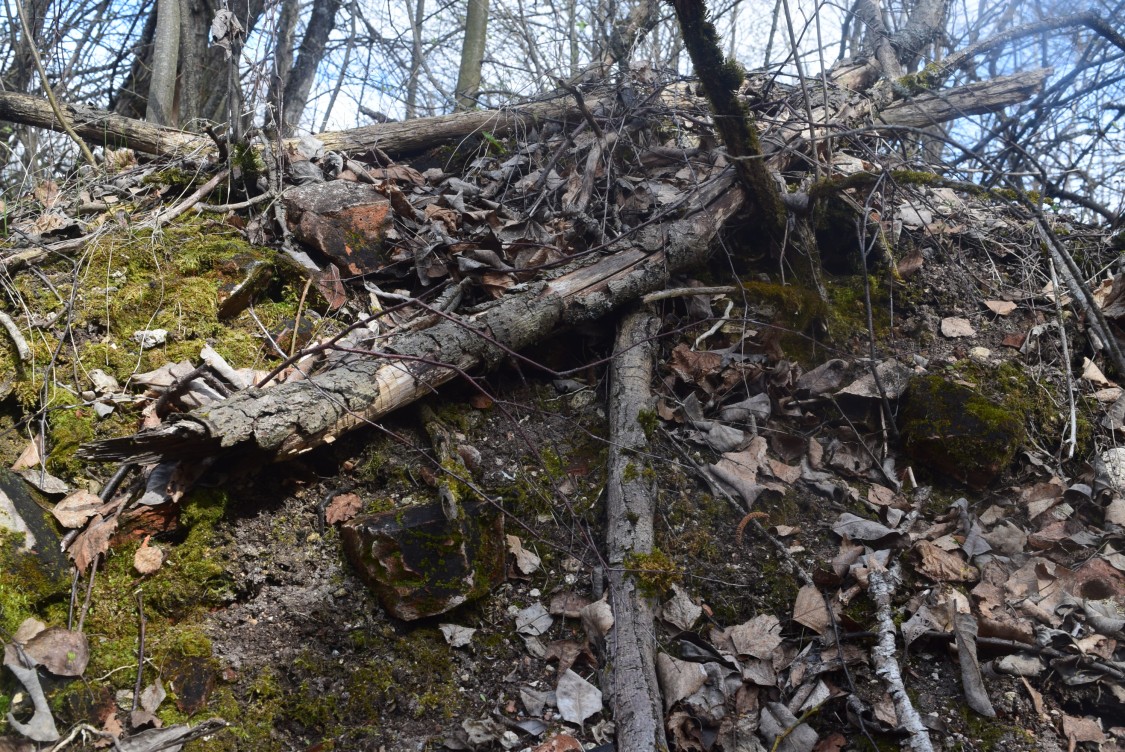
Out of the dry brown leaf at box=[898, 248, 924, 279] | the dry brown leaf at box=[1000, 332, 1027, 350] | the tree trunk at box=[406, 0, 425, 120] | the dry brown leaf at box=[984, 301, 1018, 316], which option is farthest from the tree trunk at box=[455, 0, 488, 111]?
the dry brown leaf at box=[1000, 332, 1027, 350]

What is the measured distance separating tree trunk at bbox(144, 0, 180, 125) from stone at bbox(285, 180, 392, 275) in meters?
3.14

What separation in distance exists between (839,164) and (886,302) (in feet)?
3.74

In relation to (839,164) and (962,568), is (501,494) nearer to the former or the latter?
(962,568)

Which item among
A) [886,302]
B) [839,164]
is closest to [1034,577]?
[886,302]

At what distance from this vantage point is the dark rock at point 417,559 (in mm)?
2312

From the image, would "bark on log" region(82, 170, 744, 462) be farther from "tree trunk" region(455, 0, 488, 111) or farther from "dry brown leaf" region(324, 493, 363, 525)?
"tree trunk" region(455, 0, 488, 111)

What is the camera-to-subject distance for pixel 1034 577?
256 centimetres

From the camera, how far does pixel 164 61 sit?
19.6 feet

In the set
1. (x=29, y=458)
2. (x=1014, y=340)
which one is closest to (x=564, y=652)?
(x=29, y=458)

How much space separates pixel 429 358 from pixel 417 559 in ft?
2.77

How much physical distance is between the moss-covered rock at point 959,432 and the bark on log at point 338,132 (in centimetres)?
287

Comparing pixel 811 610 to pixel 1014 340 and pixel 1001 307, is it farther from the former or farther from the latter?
pixel 1001 307

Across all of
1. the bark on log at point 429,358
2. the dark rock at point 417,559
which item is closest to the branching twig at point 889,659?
the dark rock at point 417,559

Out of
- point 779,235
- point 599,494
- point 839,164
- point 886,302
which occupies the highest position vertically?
point 839,164
